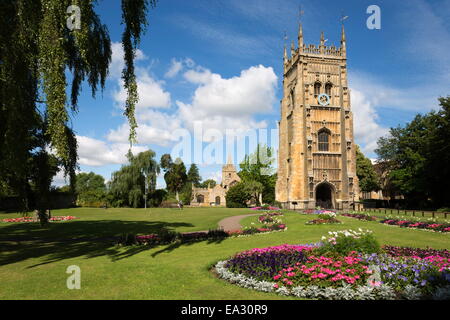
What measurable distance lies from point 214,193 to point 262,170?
53.7 feet

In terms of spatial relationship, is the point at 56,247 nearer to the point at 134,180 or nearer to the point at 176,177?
the point at 134,180

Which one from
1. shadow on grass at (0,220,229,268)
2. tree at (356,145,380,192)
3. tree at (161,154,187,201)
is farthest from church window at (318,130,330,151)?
tree at (161,154,187,201)

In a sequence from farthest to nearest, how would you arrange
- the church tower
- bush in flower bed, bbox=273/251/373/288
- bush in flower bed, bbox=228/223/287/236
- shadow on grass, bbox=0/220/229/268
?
the church tower < bush in flower bed, bbox=228/223/287/236 < shadow on grass, bbox=0/220/229/268 < bush in flower bed, bbox=273/251/373/288

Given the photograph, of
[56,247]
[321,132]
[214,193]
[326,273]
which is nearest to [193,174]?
[214,193]

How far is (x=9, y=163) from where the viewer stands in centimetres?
870

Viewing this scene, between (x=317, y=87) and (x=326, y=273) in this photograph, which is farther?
(x=317, y=87)

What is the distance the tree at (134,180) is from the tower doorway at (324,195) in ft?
95.5

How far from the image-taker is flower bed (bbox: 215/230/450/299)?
6480 millimetres

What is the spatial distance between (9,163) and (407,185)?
50273 mm

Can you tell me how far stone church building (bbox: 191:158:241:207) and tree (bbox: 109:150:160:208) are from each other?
2142 centimetres

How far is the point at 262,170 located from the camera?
64.2m

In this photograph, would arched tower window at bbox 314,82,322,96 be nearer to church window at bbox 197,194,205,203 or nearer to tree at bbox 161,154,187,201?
church window at bbox 197,194,205,203

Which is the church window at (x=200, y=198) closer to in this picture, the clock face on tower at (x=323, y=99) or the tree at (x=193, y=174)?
the tree at (x=193, y=174)
